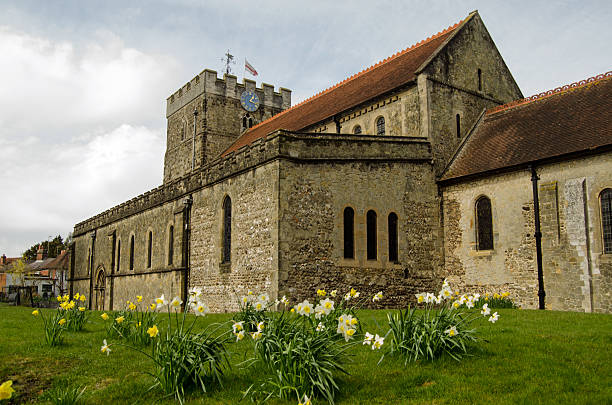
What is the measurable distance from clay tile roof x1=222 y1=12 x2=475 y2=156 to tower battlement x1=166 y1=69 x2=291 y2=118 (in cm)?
797

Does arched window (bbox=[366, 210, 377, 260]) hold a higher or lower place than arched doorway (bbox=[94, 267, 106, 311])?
higher

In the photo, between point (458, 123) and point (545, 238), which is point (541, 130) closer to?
point (458, 123)

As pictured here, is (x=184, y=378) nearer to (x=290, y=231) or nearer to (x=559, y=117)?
(x=290, y=231)

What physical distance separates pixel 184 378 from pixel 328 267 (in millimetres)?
11012

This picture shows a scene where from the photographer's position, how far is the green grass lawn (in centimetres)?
684

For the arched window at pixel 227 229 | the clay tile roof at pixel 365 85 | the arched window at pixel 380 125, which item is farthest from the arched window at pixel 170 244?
the arched window at pixel 380 125

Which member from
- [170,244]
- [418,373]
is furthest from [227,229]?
[418,373]

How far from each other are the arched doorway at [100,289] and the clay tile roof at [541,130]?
26.3 m

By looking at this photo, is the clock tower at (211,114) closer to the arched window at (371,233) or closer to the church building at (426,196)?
the church building at (426,196)

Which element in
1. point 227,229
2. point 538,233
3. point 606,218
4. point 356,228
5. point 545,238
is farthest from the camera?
point 227,229

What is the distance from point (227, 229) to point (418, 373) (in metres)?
15.3

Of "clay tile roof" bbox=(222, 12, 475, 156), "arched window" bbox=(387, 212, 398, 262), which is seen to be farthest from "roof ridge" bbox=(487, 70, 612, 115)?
"arched window" bbox=(387, 212, 398, 262)

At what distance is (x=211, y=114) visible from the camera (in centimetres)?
3756

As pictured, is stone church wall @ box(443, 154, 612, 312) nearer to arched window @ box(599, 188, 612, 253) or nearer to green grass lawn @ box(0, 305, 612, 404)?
arched window @ box(599, 188, 612, 253)
